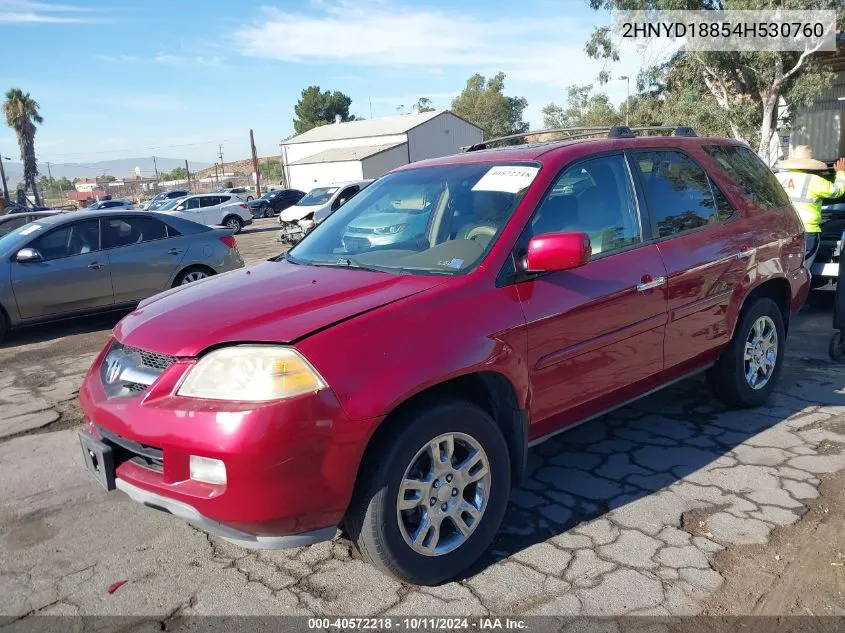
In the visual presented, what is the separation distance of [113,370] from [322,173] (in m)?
51.5

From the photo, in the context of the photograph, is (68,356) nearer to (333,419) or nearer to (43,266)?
(43,266)

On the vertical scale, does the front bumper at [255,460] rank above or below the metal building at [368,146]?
below

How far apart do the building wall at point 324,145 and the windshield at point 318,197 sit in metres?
30.9

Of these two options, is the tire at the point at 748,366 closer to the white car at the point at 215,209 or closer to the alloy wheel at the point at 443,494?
the alloy wheel at the point at 443,494

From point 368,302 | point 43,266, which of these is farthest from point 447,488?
point 43,266

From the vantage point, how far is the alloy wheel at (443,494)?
286cm

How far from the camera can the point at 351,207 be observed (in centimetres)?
434

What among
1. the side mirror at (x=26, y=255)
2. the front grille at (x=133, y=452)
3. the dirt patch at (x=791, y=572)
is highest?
the side mirror at (x=26, y=255)

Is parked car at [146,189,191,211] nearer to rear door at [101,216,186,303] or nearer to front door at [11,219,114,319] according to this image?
rear door at [101,216,186,303]

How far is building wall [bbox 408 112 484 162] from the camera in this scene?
5541 cm

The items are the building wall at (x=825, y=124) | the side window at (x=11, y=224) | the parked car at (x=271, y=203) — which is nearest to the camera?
the side window at (x=11, y=224)

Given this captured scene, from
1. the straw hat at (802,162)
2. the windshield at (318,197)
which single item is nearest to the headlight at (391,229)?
the straw hat at (802,162)

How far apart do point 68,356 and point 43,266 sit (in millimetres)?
1327

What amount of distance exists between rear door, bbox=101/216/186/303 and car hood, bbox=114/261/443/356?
537 cm
